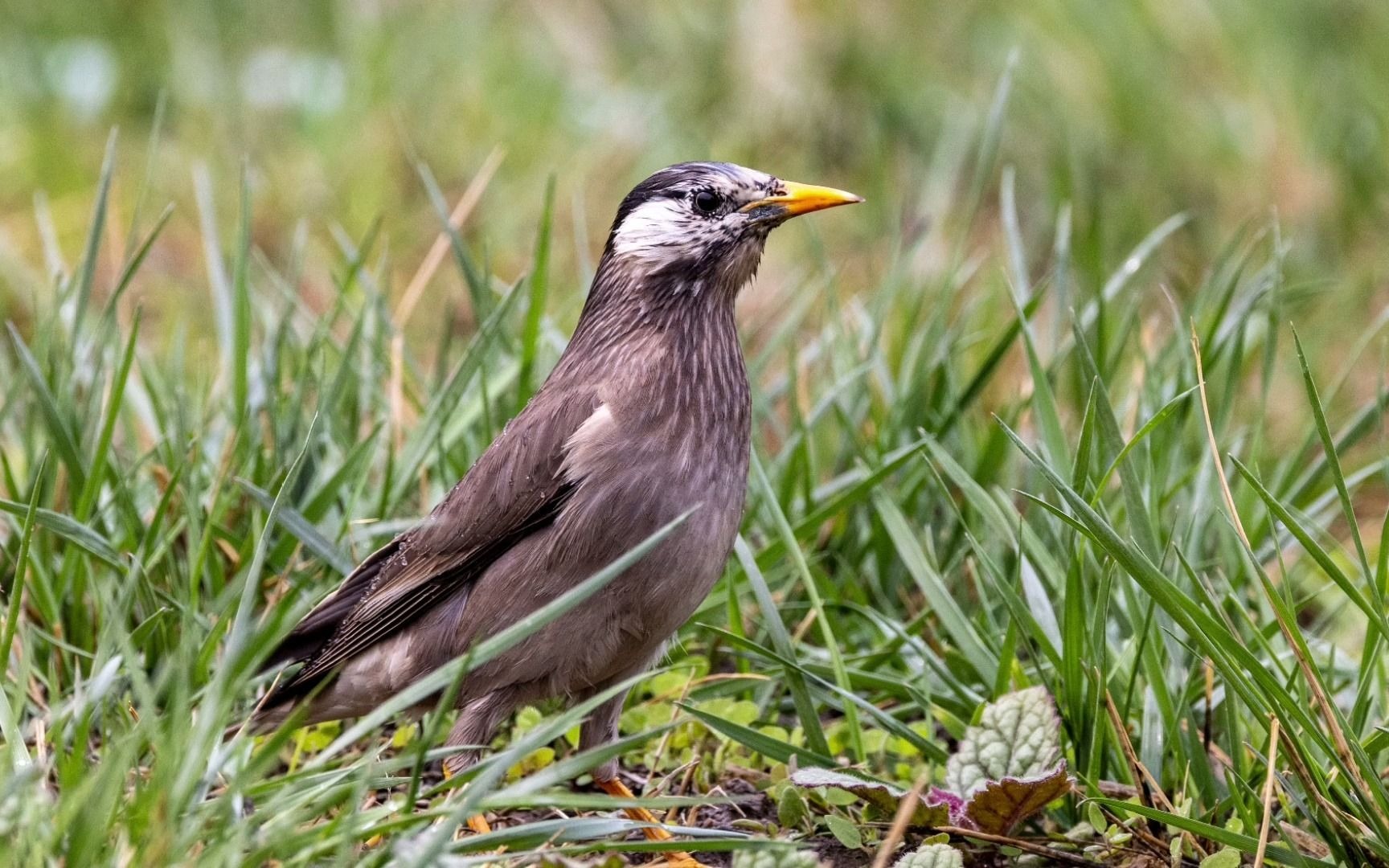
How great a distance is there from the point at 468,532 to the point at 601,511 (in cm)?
34

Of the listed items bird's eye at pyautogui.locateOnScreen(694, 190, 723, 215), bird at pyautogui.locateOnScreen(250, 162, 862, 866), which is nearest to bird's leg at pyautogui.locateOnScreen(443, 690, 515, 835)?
bird at pyautogui.locateOnScreen(250, 162, 862, 866)

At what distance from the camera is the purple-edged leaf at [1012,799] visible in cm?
283

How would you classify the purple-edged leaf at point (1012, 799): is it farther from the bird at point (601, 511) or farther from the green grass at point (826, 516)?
the bird at point (601, 511)

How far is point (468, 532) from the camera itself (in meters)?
3.36

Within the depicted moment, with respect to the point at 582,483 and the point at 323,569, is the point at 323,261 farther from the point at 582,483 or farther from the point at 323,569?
the point at 582,483

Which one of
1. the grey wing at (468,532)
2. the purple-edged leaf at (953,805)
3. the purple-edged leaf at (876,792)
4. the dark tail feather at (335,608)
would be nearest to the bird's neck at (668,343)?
the grey wing at (468,532)

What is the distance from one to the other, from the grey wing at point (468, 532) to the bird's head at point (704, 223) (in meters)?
0.37

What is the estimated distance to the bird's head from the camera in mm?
3561

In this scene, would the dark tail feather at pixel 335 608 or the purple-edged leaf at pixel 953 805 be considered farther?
the dark tail feather at pixel 335 608

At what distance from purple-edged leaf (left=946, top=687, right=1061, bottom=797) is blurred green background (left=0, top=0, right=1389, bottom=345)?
320cm

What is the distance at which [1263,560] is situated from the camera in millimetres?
3875

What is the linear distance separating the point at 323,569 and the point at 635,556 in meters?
1.53

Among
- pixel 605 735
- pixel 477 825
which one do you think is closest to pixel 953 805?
pixel 605 735

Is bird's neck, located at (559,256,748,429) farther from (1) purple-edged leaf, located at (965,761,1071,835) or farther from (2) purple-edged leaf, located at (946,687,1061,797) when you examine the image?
(1) purple-edged leaf, located at (965,761,1071,835)
